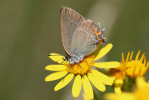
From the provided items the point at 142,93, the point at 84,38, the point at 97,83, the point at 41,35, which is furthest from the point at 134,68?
the point at 41,35

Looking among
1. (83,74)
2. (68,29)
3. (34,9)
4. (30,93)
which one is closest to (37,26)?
(34,9)

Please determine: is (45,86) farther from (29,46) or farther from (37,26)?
(37,26)

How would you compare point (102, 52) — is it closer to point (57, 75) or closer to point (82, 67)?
point (82, 67)

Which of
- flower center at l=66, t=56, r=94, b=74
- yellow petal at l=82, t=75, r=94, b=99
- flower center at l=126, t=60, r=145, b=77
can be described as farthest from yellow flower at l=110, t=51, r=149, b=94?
flower center at l=66, t=56, r=94, b=74

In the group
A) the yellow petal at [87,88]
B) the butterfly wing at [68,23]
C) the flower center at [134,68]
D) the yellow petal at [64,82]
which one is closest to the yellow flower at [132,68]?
the flower center at [134,68]

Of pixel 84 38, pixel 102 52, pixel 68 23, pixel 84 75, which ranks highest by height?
pixel 68 23

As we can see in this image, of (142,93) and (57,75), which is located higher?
(57,75)
